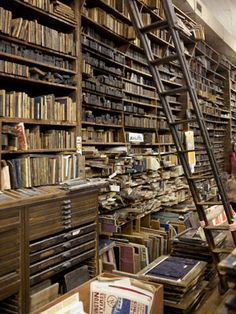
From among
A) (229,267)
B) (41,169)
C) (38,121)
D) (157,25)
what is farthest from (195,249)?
(229,267)

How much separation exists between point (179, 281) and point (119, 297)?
2.03ft

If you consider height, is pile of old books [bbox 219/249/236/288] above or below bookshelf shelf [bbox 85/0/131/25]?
below

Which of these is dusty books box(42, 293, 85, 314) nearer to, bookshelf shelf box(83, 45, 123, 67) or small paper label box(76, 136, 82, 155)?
small paper label box(76, 136, 82, 155)

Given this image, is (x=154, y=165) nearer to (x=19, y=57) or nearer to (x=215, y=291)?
(x=215, y=291)

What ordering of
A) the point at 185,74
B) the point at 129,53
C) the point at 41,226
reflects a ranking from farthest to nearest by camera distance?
the point at 129,53, the point at 41,226, the point at 185,74

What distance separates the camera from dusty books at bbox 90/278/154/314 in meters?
2.11

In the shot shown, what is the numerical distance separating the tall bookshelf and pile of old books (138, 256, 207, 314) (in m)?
1.17

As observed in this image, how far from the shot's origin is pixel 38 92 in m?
3.39

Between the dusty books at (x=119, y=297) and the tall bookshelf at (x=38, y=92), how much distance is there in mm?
1014

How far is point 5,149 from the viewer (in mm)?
2629

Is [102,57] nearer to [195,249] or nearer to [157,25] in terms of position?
[157,25]

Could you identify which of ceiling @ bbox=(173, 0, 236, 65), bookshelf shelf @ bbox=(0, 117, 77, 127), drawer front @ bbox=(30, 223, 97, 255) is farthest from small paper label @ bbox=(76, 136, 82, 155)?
ceiling @ bbox=(173, 0, 236, 65)

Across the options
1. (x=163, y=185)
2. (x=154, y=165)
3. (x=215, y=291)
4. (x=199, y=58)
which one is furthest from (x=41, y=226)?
(x=199, y=58)

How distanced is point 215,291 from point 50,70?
256 centimetres
